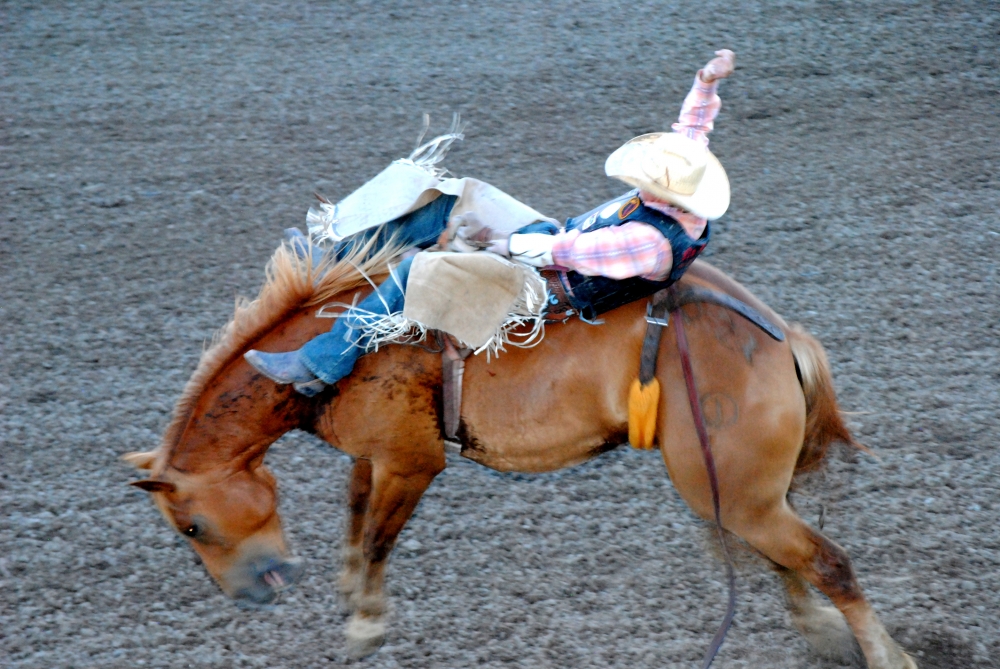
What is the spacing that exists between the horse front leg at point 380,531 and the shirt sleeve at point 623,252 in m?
Result: 0.84

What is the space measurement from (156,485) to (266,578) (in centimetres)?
49

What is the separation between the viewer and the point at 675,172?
2.42 metres

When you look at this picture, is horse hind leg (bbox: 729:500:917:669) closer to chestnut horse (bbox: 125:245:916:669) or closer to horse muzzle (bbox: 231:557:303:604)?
chestnut horse (bbox: 125:245:916:669)

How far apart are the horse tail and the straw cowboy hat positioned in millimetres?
569

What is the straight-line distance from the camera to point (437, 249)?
109 inches

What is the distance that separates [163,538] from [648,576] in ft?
6.22

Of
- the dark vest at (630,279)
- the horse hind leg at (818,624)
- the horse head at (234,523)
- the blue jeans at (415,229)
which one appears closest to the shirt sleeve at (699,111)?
the dark vest at (630,279)

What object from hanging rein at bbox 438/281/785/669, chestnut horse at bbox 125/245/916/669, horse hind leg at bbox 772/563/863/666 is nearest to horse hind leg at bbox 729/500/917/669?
chestnut horse at bbox 125/245/916/669

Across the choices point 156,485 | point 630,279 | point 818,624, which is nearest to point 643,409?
point 630,279

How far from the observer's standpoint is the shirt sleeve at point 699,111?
8.50 ft

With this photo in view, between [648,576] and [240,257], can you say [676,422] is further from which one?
[240,257]

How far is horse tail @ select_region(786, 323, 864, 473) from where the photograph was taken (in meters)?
2.78

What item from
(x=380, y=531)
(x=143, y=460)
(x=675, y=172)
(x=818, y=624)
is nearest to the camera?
(x=675, y=172)

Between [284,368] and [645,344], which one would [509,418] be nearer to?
[645,344]
